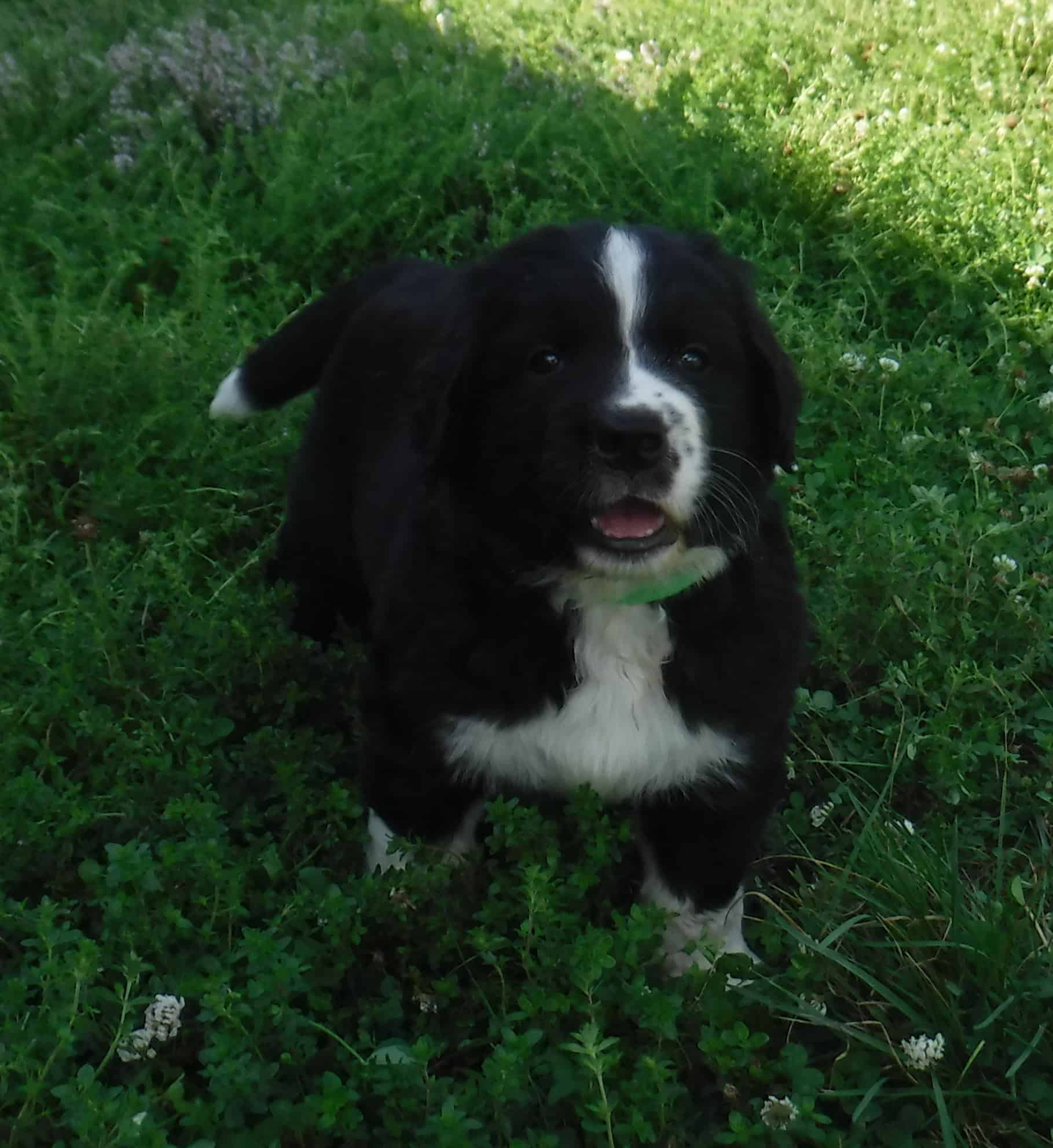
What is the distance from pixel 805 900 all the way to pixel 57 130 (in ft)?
12.9

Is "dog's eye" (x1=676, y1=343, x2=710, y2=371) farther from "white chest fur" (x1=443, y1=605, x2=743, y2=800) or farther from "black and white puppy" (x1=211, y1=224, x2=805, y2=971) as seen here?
"white chest fur" (x1=443, y1=605, x2=743, y2=800)

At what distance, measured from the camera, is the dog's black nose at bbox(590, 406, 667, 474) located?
187 centimetres

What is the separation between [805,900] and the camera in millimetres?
2346

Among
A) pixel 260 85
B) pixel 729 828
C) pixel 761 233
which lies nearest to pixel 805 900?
pixel 729 828

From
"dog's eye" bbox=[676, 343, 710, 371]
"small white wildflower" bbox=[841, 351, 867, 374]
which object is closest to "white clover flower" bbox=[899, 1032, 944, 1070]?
"dog's eye" bbox=[676, 343, 710, 371]

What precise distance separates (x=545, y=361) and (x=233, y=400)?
48.6 inches

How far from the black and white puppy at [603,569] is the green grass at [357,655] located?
0.14m

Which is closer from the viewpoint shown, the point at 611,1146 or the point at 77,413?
the point at 611,1146

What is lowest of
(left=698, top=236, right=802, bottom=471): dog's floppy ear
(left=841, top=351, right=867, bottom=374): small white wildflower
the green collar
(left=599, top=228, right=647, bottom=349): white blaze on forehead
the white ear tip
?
(left=841, top=351, right=867, bottom=374): small white wildflower

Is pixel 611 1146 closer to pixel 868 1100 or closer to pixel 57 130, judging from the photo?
pixel 868 1100

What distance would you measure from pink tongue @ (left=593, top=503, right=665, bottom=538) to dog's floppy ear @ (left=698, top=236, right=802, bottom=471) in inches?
11.1

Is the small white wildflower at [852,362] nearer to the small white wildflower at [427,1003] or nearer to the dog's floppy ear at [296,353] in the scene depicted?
the dog's floppy ear at [296,353]

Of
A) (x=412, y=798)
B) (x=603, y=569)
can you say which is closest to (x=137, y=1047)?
(x=412, y=798)

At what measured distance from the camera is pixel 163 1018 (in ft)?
6.46
